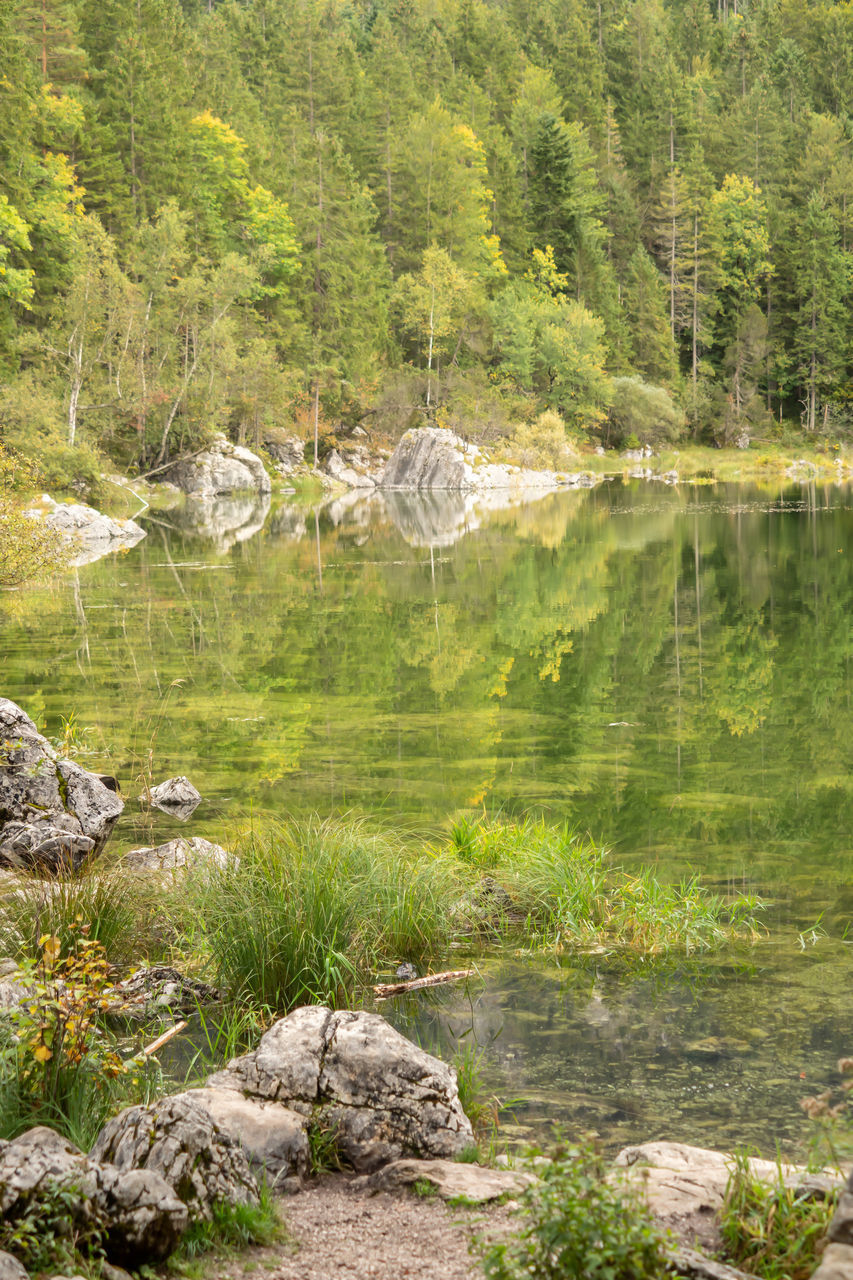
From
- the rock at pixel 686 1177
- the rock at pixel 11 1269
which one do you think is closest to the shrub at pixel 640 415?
the rock at pixel 686 1177

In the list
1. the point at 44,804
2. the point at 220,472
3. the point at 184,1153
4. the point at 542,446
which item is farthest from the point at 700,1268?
the point at 542,446

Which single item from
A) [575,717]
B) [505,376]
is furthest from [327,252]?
[575,717]

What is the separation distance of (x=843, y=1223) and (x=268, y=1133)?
7.75 feet

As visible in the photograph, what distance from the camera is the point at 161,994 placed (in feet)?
22.0

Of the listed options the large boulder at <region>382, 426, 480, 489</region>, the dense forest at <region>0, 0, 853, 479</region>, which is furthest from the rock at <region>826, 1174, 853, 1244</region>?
the large boulder at <region>382, 426, 480, 489</region>

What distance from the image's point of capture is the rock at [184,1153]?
4129mm

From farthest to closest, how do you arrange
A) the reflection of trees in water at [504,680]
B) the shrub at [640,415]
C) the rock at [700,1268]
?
the shrub at [640,415], the reflection of trees in water at [504,680], the rock at [700,1268]

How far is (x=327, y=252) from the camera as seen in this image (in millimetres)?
76875

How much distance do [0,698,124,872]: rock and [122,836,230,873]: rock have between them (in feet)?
1.30

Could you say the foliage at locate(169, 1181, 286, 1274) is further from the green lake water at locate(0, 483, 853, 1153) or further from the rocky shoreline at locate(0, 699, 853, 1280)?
the green lake water at locate(0, 483, 853, 1153)

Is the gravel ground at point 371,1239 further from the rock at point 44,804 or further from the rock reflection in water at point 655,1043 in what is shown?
the rock at point 44,804

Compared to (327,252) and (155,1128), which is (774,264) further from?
(155,1128)

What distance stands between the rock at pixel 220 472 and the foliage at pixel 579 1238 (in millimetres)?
56574

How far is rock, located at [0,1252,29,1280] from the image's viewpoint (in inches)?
133
